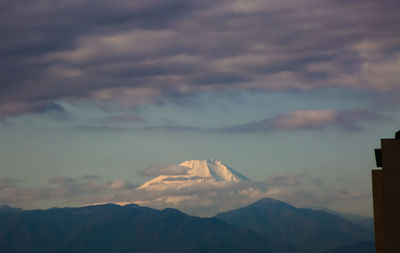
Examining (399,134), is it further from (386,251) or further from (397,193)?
(386,251)

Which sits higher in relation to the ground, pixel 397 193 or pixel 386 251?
pixel 397 193

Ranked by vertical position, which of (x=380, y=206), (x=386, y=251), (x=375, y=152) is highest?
(x=375, y=152)

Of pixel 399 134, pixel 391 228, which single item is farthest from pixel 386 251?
pixel 399 134

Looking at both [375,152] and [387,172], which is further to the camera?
[375,152]

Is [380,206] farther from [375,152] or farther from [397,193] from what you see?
[375,152]

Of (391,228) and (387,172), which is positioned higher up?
(387,172)

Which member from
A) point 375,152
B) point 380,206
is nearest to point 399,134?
point 375,152

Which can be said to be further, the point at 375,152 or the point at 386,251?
the point at 375,152

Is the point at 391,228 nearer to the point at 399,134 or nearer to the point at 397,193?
the point at 397,193
